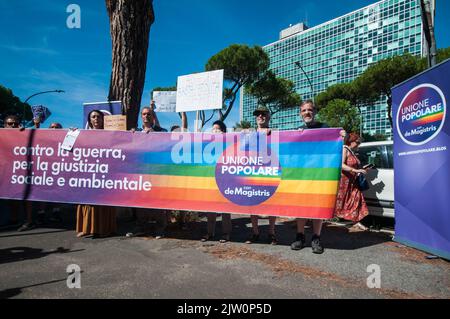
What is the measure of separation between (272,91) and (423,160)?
32.4m

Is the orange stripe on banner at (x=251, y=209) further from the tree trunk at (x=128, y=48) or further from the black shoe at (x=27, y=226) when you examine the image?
the tree trunk at (x=128, y=48)

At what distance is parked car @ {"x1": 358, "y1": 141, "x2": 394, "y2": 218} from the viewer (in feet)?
17.6

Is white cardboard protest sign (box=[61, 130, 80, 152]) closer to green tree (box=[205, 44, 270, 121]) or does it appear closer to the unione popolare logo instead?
the unione popolare logo

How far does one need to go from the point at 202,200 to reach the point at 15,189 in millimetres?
3424

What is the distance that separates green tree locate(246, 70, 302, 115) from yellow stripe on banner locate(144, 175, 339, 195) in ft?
99.0

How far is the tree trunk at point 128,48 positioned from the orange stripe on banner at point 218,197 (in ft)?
8.71

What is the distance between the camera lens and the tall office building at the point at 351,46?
69.8m

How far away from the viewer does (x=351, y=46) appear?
84.9 metres

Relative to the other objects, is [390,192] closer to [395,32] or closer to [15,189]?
[15,189]

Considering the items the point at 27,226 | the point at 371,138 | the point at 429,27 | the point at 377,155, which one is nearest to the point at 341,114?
the point at 371,138

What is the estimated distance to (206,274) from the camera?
9.99 feet

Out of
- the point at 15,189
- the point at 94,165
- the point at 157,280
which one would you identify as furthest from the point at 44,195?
the point at 157,280

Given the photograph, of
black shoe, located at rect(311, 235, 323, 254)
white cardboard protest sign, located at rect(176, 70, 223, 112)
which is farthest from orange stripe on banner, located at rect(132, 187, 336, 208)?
white cardboard protest sign, located at rect(176, 70, 223, 112)

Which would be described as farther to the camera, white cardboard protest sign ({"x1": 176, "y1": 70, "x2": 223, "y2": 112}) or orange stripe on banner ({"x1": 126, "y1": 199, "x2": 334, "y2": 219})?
white cardboard protest sign ({"x1": 176, "y1": 70, "x2": 223, "y2": 112})
